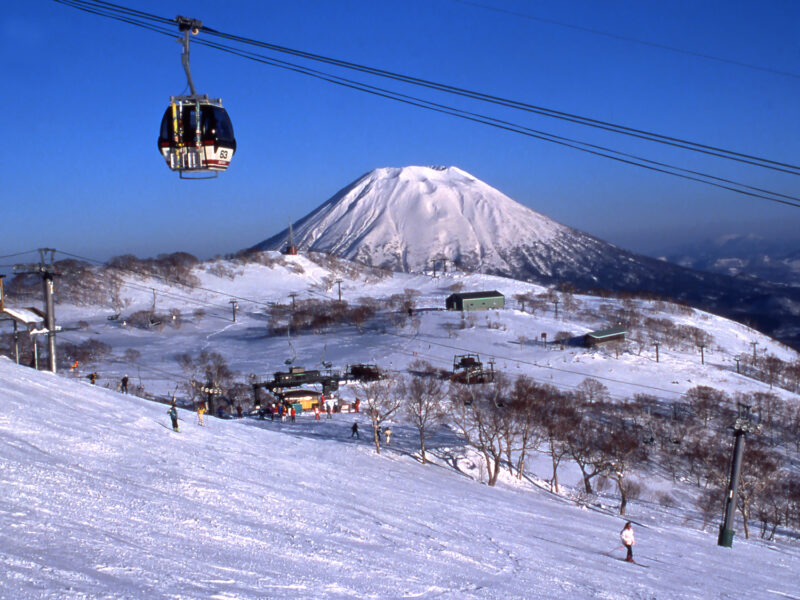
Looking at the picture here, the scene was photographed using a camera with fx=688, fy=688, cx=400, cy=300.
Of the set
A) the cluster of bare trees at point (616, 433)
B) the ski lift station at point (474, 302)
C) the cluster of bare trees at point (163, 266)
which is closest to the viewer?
the cluster of bare trees at point (616, 433)

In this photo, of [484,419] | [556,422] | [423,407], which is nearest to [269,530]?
[423,407]

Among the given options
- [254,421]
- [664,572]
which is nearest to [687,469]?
A: [254,421]

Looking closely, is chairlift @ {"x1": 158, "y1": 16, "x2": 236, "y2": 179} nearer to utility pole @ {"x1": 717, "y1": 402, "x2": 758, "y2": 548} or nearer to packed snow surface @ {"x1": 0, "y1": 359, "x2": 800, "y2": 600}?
packed snow surface @ {"x1": 0, "y1": 359, "x2": 800, "y2": 600}

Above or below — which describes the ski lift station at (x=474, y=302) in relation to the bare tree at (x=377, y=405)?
above

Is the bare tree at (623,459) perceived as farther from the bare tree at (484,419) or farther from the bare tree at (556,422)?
the bare tree at (484,419)

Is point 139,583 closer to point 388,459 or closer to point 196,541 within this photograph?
point 196,541

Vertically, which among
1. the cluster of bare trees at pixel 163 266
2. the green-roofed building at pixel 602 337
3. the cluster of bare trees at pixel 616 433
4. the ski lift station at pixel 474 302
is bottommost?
the cluster of bare trees at pixel 616 433

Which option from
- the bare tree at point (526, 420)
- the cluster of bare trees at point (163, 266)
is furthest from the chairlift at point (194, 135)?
the cluster of bare trees at point (163, 266)

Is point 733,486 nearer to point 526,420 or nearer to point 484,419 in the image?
point 526,420

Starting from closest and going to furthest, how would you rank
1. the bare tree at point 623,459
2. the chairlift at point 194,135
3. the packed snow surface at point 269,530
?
the packed snow surface at point 269,530
the chairlift at point 194,135
the bare tree at point 623,459
